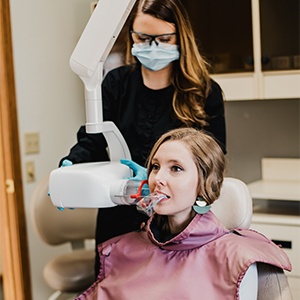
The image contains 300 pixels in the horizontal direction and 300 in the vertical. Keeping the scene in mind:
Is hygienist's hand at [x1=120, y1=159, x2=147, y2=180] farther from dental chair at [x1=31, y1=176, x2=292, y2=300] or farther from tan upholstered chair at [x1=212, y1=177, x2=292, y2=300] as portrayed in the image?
dental chair at [x1=31, y1=176, x2=292, y2=300]

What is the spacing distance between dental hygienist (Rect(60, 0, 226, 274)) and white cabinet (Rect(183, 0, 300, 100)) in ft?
2.55

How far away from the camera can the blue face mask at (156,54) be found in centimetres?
163

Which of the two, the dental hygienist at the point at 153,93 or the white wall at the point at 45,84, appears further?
the white wall at the point at 45,84

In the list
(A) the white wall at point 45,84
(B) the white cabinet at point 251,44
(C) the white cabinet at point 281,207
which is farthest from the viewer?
(A) the white wall at point 45,84

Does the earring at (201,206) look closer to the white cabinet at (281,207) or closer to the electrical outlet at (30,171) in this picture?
the white cabinet at (281,207)

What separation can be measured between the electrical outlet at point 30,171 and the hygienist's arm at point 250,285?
5.25 feet

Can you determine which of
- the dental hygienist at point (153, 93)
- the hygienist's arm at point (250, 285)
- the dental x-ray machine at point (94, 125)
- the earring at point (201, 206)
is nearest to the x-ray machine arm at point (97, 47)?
the dental x-ray machine at point (94, 125)

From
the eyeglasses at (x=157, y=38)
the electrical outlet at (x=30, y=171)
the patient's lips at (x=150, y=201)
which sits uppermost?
the eyeglasses at (x=157, y=38)

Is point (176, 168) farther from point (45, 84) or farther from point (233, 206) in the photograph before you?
point (45, 84)

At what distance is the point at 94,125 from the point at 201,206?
0.34m

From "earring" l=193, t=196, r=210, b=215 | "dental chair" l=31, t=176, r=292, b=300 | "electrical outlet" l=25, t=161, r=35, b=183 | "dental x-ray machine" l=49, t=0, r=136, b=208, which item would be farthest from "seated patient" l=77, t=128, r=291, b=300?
"electrical outlet" l=25, t=161, r=35, b=183

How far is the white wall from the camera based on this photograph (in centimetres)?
266

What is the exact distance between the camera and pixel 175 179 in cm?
138

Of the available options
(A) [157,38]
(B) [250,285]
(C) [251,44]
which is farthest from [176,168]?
(C) [251,44]
